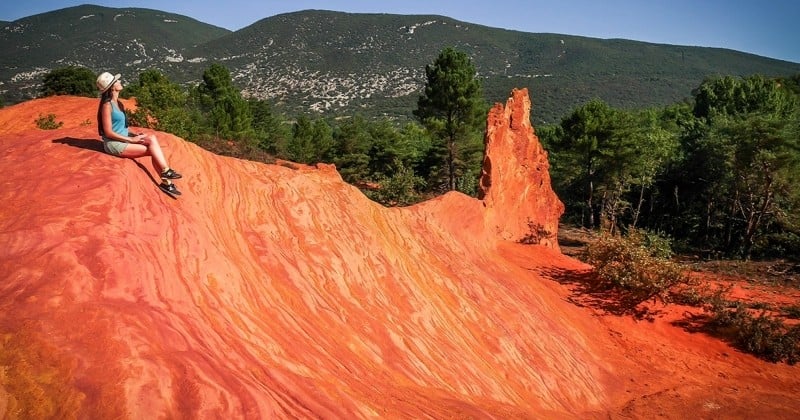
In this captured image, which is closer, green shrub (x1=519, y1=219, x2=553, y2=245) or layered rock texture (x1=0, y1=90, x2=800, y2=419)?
layered rock texture (x1=0, y1=90, x2=800, y2=419)

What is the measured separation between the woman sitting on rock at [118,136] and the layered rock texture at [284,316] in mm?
179

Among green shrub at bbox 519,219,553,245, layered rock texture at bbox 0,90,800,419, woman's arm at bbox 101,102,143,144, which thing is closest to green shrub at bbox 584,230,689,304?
layered rock texture at bbox 0,90,800,419

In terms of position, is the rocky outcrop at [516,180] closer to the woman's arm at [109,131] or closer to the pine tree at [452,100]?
the woman's arm at [109,131]

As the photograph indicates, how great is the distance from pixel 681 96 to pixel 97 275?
140 metres

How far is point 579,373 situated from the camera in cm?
1051

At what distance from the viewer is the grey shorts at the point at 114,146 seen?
20.0 feet

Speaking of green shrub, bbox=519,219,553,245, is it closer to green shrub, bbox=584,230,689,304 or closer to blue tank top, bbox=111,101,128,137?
green shrub, bbox=584,230,689,304

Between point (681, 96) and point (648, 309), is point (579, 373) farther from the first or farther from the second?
point (681, 96)

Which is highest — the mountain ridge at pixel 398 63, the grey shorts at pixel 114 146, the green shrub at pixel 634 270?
the mountain ridge at pixel 398 63

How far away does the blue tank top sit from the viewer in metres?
5.88

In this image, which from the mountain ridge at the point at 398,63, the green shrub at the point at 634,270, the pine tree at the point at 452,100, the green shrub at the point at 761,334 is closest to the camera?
the green shrub at the point at 761,334

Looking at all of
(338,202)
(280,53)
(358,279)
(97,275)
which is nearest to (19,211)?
(97,275)

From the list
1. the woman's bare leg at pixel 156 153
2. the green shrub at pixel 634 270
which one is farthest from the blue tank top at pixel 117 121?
the green shrub at pixel 634 270

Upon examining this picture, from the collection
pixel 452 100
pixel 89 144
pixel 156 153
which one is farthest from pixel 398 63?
pixel 156 153
